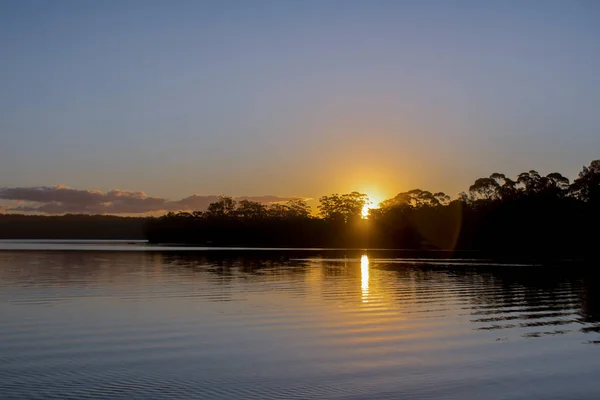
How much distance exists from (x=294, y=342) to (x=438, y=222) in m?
111

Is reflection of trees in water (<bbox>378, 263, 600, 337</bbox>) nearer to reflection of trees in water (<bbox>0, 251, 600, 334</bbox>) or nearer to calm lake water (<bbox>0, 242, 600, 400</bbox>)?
reflection of trees in water (<bbox>0, 251, 600, 334</bbox>)

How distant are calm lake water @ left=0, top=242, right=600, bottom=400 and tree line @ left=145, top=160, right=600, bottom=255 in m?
73.5

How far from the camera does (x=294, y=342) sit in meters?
18.0

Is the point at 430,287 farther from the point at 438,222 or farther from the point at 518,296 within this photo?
the point at 438,222

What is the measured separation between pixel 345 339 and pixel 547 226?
302 feet

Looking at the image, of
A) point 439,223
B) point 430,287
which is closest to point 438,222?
point 439,223

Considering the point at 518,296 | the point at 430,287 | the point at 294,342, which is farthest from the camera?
the point at 430,287

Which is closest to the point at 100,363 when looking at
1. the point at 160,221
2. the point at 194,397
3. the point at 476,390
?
the point at 194,397

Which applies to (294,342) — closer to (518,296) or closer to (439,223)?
(518,296)

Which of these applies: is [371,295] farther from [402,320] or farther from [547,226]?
[547,226]

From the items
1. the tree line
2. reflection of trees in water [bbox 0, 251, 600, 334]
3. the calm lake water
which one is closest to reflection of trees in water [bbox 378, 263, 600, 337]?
reflection of trees in water [bbox 0, 251, 600, 334]

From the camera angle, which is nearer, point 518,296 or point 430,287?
point 518,296

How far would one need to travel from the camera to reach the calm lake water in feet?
42.4

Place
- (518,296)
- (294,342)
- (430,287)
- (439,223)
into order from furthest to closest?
(439,223) < (430,287) < (518,296) < (294,342)
